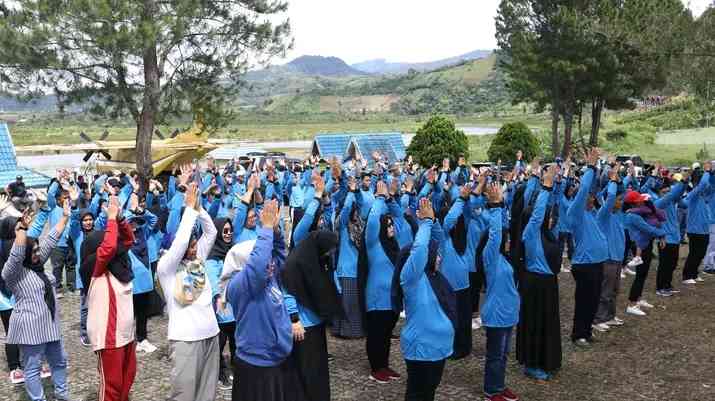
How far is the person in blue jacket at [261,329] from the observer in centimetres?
401

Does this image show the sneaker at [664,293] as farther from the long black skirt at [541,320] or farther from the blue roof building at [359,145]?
the blue roof building at [359,145]

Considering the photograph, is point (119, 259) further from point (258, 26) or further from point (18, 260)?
point (258, 26)

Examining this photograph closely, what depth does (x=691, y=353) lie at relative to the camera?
698cm

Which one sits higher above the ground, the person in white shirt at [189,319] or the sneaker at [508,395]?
the person in white shirt at [189,319]

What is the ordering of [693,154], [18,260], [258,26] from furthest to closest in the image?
[693,154] < [258,26] < [18,260]

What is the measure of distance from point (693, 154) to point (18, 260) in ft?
94.8

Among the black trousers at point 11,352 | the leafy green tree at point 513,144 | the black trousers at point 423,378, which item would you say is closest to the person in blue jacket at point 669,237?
the black trousers at point 423,378

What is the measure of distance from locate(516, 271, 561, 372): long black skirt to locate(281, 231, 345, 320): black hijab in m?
2.43

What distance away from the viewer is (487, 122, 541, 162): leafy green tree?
23266 millimetres

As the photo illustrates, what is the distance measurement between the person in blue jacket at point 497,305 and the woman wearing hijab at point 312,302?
1.66 meters

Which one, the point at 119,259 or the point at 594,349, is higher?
the point at 119,259

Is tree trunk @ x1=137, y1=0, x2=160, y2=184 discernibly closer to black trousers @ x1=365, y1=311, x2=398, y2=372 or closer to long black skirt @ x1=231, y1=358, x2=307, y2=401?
black trousers @ x1=365, y1=311, x2=398, y2=372

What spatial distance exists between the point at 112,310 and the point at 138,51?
11.3 metres

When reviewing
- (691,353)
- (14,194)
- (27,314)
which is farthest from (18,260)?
(691,353)
